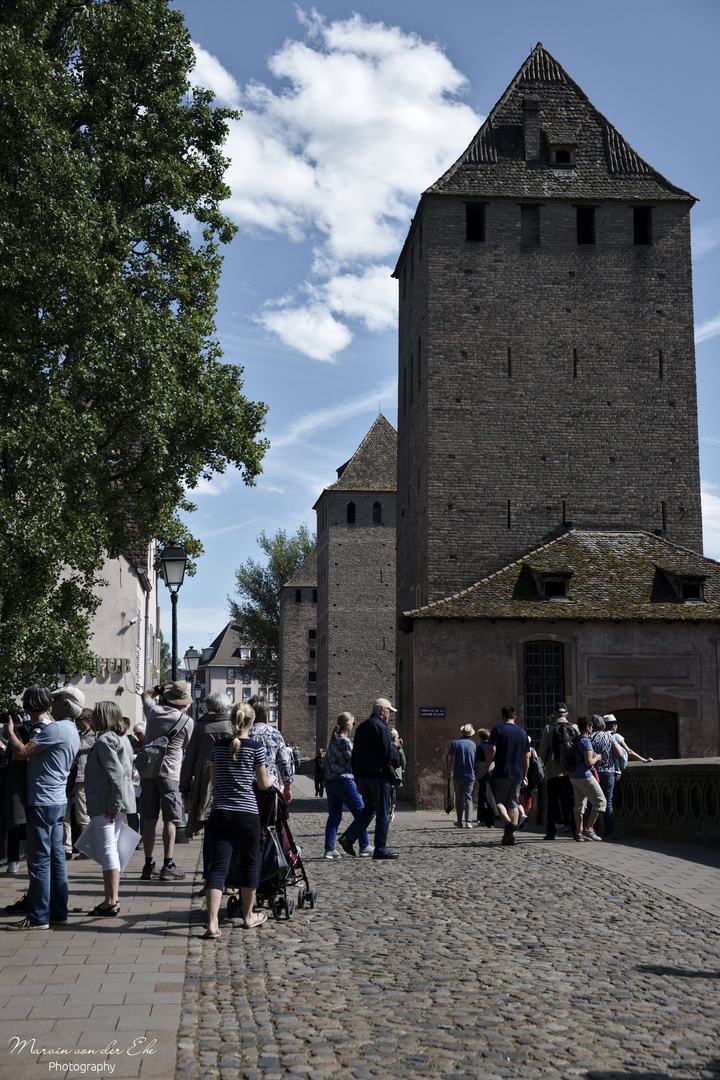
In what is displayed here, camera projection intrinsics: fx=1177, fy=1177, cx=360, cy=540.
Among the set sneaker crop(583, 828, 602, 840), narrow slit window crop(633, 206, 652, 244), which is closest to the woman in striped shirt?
sneaker crop(583, 828, 602, 840)

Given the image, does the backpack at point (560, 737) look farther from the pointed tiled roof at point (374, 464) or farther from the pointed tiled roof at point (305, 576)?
the pointed tiled roof at point (305, 576)

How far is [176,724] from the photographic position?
1156cm

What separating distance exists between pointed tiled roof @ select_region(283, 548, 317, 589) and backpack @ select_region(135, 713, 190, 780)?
62.2 m

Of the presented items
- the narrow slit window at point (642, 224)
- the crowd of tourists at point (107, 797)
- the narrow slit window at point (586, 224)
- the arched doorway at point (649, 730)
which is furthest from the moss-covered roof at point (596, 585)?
the crowd of tourists at point (107, 797)

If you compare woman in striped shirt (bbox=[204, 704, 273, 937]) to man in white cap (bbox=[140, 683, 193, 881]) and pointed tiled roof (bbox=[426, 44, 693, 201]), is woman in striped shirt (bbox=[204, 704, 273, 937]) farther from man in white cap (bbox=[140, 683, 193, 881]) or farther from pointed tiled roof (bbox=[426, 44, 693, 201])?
pointed tiled roof (bbox=[426, 44, 693, 201])

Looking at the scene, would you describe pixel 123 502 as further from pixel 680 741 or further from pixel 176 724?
pixel 680 741

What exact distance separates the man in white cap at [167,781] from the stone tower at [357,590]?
4882 cm

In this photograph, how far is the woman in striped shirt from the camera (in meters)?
8.31

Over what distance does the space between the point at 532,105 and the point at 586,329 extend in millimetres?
7298

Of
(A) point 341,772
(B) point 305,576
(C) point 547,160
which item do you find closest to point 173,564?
(A) point 341,772

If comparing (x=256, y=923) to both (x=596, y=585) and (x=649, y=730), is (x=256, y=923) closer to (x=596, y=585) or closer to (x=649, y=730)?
(x=649, y=730)

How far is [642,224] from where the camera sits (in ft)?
115

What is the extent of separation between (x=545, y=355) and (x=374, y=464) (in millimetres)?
32556

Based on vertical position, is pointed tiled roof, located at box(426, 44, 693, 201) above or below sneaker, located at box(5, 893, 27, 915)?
above
